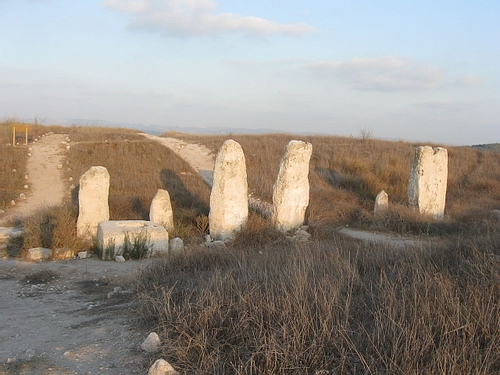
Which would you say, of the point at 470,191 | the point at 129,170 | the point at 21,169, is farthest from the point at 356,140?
the point at 21,169

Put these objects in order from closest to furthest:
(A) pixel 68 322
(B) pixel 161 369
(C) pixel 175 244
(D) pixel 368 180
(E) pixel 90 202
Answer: (B) pixel 161 369
(A) pixel 68 322
(C) pixel 175 244
(E) pixel 90 202
(D) pixel 368 180

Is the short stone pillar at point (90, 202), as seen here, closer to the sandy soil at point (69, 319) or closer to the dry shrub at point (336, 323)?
the sandy soil at point (69, 319)

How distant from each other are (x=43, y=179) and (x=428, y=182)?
12917 mm

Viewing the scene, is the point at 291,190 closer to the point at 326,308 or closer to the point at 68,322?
the point at 68,322

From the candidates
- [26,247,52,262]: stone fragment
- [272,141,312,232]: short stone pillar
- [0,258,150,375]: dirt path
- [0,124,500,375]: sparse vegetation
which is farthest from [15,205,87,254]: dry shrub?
[272,141,312,232]: short stone pillar

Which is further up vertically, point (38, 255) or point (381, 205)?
point (381, 205)

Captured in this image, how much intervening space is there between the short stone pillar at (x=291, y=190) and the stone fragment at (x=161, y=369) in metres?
7.36

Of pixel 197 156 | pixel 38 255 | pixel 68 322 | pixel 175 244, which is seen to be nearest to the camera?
pixel 68 322

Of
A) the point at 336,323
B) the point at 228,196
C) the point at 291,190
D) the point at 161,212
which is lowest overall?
the point at 161,212

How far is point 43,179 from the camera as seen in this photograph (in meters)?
17.2

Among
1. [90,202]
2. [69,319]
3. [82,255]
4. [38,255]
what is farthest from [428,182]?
[69,319]

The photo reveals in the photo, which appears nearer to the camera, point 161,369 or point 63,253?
point 161,369

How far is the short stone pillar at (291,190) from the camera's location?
10.7m

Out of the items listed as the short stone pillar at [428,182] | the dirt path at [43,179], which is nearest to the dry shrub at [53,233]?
the dirt path at [43,179]
